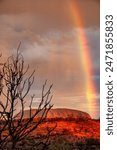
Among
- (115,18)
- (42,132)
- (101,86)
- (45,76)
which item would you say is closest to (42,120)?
(42,132)

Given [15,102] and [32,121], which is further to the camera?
[32,121]

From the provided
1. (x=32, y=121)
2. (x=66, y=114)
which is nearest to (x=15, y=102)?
(x=32, y=121)

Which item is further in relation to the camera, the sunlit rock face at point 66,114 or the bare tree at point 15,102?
the sunlit rock face at point 66,114

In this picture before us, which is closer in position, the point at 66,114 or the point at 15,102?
the point at 15,102

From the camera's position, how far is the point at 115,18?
2.00 metres

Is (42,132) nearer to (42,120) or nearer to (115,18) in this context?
(42,120)

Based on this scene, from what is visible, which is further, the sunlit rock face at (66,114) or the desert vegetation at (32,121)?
the sunlit rock face at (66,114)

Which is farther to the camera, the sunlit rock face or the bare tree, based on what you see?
the sunlit rock face

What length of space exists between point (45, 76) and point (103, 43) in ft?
1.63

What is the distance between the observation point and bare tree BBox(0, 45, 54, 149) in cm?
212

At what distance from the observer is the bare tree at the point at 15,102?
2.12 meters

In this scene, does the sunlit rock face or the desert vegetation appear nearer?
the desert vegetation

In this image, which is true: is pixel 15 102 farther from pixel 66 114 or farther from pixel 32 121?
pixel 66 114

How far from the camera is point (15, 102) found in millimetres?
2191
